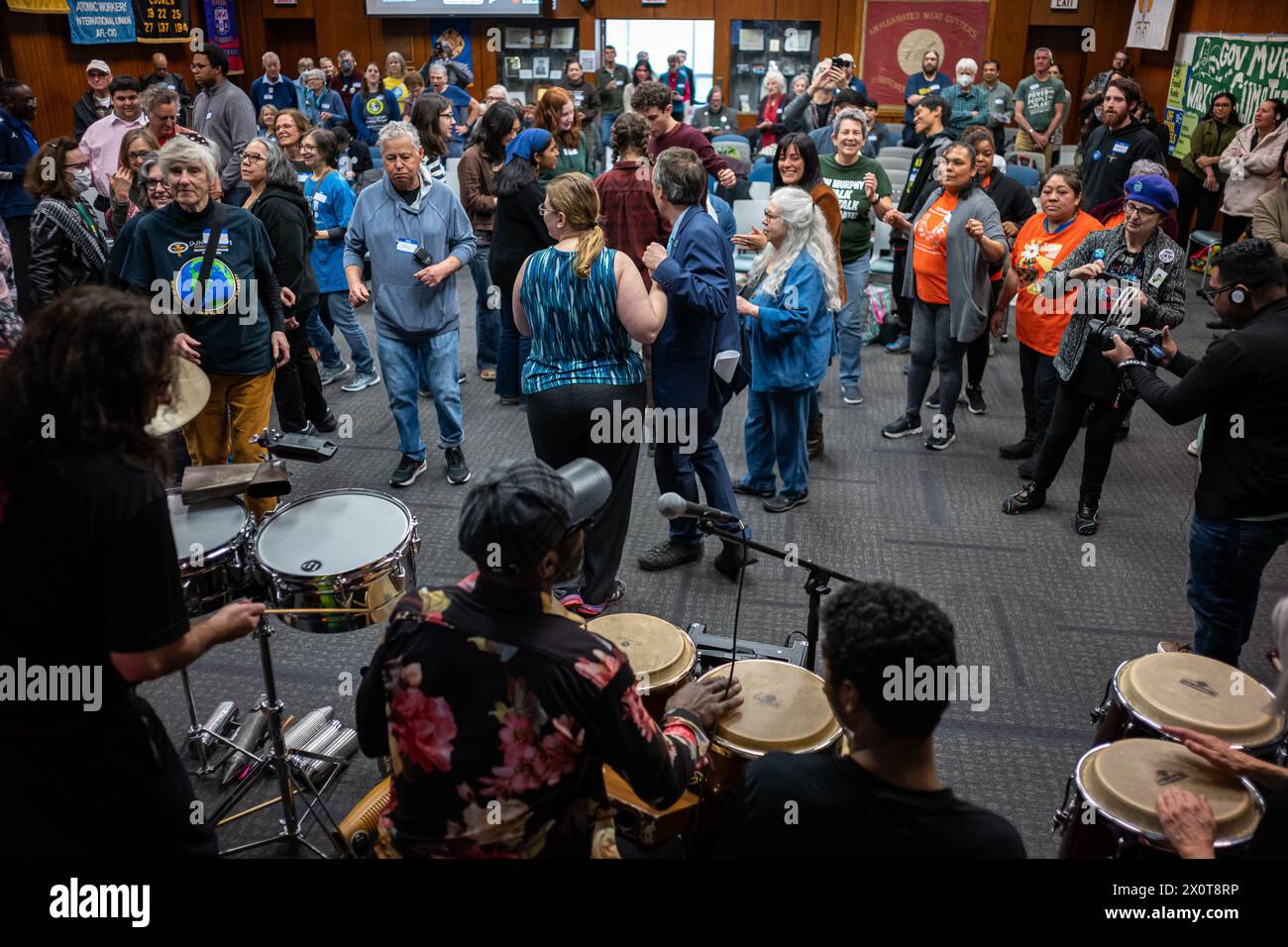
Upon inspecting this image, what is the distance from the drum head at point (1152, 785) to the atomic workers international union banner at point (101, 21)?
38.5ft

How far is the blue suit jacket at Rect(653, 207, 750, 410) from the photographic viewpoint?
3332mm

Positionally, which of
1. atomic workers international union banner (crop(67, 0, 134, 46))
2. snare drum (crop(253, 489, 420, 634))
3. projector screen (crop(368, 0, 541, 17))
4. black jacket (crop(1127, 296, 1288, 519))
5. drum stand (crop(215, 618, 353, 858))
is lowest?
drum stand (crop(215, 618, 353, 858))

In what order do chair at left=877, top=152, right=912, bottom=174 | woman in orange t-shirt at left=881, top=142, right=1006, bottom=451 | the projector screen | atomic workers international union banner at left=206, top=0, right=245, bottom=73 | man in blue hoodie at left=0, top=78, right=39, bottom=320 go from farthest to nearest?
atomic workers international union banner at left=206, top=0, right=245, bottom=73
the projector screen
chair at left=877, top=152, right=912, bottom=174
man in blue hoodie at left=0, top=78, right=39, bottom=320
woman in orange t-shirt at left=881, top=142, right=1006, bottom=451

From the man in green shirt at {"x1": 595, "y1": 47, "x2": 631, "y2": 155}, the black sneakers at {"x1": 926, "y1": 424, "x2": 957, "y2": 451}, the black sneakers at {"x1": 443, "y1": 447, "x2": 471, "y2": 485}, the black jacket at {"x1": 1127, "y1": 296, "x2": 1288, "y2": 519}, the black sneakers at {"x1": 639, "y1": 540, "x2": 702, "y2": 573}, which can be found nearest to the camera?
the black jacket at {"x1": 1127, "y1": 296, "x2": 1288, "y2": 519}

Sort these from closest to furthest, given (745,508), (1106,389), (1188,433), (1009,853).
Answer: (1009,853) → (1106,389) → (745,508) → (1188,433)

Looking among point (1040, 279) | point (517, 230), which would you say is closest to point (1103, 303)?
point (1040, 279)

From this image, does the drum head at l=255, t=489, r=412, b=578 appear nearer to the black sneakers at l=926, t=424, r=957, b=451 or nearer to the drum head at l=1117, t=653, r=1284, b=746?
the drum head at l=1117, t=653, r=1284, b=746

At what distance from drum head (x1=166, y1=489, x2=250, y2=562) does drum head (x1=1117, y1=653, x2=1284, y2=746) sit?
87.3 inches

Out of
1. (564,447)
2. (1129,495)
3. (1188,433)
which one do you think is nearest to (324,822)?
(564,447)

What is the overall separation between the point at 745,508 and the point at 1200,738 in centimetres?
255

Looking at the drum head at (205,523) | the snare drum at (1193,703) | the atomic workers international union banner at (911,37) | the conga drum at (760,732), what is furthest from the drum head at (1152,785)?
the atomic workers international union banner at (911,37)

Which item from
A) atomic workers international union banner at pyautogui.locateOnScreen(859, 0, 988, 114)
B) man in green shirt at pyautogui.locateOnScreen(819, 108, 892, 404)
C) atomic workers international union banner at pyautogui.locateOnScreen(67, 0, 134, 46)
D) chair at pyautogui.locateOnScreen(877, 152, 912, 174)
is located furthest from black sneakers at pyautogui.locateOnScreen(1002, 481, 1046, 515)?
atomic workers international union banner at pyautogui.locateOnScreen(67, 0, 134, 46)

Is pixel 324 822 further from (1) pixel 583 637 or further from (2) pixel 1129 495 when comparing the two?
(2) pixel 1129 495
